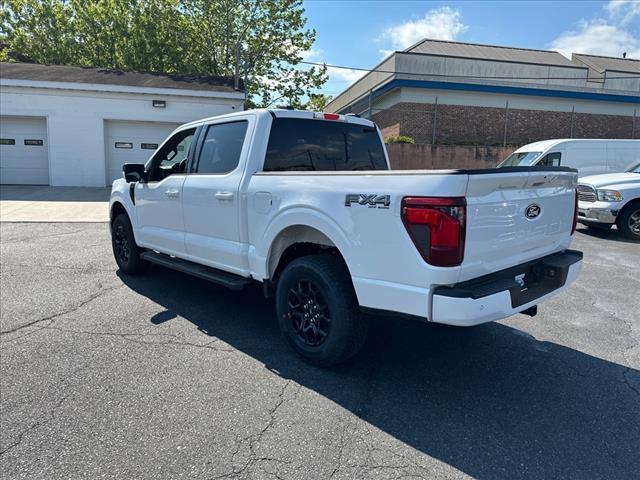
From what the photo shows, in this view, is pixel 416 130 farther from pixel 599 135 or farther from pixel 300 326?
pixel 300 326

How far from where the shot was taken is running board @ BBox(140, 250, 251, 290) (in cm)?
411

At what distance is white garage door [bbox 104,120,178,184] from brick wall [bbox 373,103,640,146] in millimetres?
11202

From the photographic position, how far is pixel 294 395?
3.16 m

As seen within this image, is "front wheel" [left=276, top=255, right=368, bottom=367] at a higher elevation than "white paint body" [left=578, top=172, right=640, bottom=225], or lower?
lower

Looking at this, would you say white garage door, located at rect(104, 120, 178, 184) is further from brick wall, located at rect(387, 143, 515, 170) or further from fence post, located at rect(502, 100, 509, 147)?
fence post, located at rect(502, 100, 509, 147)

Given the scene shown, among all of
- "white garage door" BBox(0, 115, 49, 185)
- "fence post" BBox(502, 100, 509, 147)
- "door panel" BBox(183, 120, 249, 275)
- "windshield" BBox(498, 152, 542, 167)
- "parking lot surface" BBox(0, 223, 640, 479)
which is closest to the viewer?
"parking lot surface" BBox(0, 223, 640, 479)

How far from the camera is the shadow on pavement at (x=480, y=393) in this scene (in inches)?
99.4

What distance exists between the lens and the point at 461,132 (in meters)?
22.5

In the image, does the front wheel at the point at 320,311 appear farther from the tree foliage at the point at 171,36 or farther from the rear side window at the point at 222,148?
the tree foliage at the point at 171,36

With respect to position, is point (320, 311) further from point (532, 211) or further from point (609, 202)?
point (609, 202)

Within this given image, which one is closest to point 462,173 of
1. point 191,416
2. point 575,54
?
point 191,416

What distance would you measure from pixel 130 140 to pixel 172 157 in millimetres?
13025

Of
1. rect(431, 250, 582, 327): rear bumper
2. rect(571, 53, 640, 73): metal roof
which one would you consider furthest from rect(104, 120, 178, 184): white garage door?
rect(571, 53, 640, 73): metal roof

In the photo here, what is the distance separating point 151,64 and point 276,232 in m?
25.9
